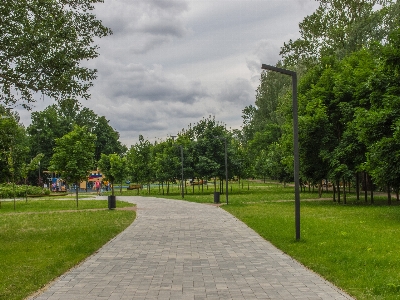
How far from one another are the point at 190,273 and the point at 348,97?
22.6m

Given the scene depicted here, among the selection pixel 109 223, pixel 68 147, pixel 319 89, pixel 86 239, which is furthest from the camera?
pixel 68 147

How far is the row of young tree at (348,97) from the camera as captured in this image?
20.7m

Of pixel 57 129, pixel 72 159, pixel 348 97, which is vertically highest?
pixel 57 129

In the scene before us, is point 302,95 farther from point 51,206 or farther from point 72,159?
point 51,206

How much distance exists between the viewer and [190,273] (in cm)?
928

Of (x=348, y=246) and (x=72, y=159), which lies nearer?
(x=348, y=246)

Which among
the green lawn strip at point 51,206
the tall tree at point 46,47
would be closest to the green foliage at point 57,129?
the green lawn strip at point 51,206

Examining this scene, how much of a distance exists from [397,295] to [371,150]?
1530 cm

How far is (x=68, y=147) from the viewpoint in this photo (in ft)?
107

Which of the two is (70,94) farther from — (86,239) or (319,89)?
(319,89)

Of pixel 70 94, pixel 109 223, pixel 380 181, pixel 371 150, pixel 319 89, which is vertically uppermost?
pixel 319 89

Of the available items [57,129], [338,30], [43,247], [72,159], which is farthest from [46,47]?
[57,129]

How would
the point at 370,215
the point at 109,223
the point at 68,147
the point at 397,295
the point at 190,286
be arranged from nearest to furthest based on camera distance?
the point at 397,295 < the point at 190,286 < the point at 109,223 < the point at 370,215 < the point at 68,147

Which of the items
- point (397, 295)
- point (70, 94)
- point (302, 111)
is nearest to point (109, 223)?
point (70, 94)
